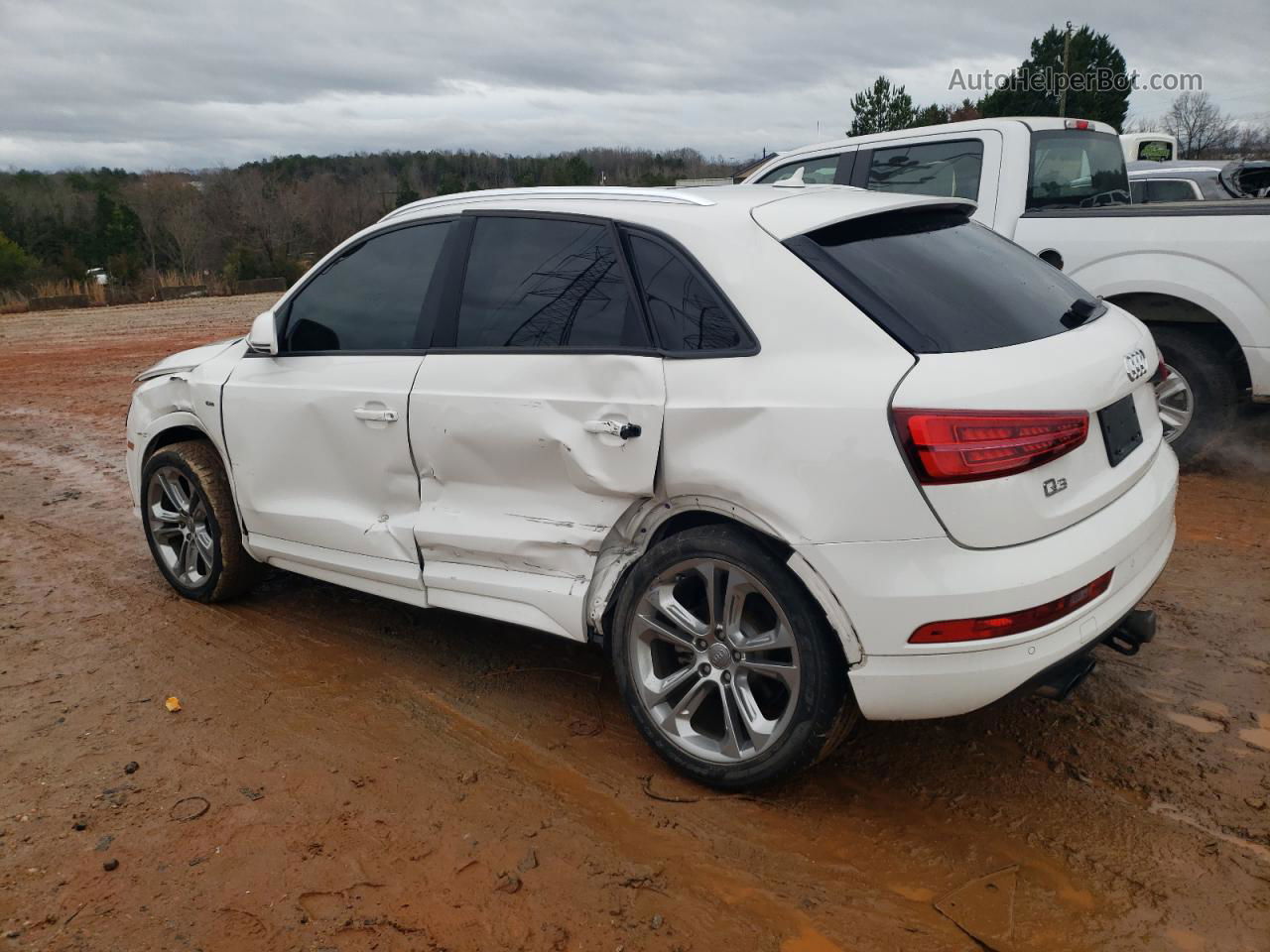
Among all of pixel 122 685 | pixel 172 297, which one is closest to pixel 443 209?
pixel 122 685

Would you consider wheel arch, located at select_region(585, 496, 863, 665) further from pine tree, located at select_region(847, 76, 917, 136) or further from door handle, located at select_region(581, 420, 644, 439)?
pine tree, located at select_region(847, 76, 917, 136)

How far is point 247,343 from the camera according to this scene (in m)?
4.52

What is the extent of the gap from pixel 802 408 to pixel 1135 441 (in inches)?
45.2

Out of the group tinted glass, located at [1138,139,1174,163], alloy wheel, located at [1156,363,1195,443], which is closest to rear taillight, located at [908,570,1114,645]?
alloy wheel, located at [1156,363,1195,443]

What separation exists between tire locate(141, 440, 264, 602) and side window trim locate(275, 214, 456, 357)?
2.25 feet

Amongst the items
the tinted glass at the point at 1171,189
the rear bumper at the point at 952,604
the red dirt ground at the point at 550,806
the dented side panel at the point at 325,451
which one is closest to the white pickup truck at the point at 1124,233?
the red dirt ground at the point at 550,806

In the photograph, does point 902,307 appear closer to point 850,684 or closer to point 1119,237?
point 850,684

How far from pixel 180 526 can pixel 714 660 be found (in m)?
3.17

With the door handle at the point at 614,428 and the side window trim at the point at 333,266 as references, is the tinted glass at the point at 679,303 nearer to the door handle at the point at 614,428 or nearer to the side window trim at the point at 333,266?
the door handle at the point at 614,428

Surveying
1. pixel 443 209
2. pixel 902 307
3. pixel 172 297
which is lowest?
pixel 172 297

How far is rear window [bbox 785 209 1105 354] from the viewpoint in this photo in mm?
2834

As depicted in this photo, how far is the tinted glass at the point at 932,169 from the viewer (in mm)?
6859

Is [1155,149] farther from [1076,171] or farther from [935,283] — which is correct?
[935,283]

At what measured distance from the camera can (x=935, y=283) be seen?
9.88 feet
